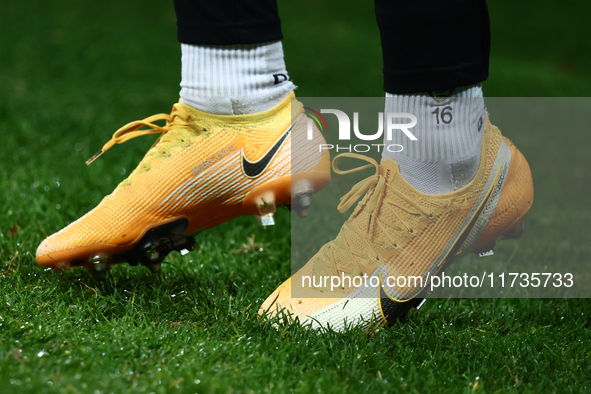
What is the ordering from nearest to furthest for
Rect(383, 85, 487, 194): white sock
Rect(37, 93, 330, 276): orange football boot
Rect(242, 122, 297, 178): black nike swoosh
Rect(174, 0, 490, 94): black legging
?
1. Rect(174, 0, 490, 94): black legging
2. Rect(383, 85, 487, 194): white sock
3. Rect(37, 93, 330, 276): orange football boot
4. Rect(242, 122, 297, 178): black nike swoosh

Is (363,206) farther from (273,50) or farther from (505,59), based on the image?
(505,59)

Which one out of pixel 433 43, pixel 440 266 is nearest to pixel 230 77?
pixel 433 43

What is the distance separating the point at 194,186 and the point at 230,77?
A: 32cm

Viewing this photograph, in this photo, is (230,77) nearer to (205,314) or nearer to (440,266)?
(205,314)

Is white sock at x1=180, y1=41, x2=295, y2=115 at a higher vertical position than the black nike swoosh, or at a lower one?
higher

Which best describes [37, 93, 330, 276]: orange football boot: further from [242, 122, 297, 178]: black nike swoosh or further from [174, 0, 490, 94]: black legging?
[174, 0, 490, 94]: black legging

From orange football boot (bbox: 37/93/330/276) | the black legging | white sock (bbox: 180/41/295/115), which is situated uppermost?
the black legging

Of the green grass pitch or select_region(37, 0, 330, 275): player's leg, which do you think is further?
select_region(37, 0, 330, 275): player's leg

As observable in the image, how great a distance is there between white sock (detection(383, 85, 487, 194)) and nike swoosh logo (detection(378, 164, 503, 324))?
8cm

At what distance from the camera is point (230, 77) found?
1655 millimetres

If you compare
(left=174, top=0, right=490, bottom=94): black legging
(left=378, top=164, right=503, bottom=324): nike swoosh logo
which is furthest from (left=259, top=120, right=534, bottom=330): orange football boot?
(left=174, top=0, right=490, bottom=94): black legging

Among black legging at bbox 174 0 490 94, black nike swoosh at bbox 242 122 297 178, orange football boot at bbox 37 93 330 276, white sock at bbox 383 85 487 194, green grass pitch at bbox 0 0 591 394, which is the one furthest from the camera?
black nike swoosh at bbox 242 122 297 178

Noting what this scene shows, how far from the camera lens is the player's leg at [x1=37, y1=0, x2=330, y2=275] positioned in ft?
5.20

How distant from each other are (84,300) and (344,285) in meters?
0.64
